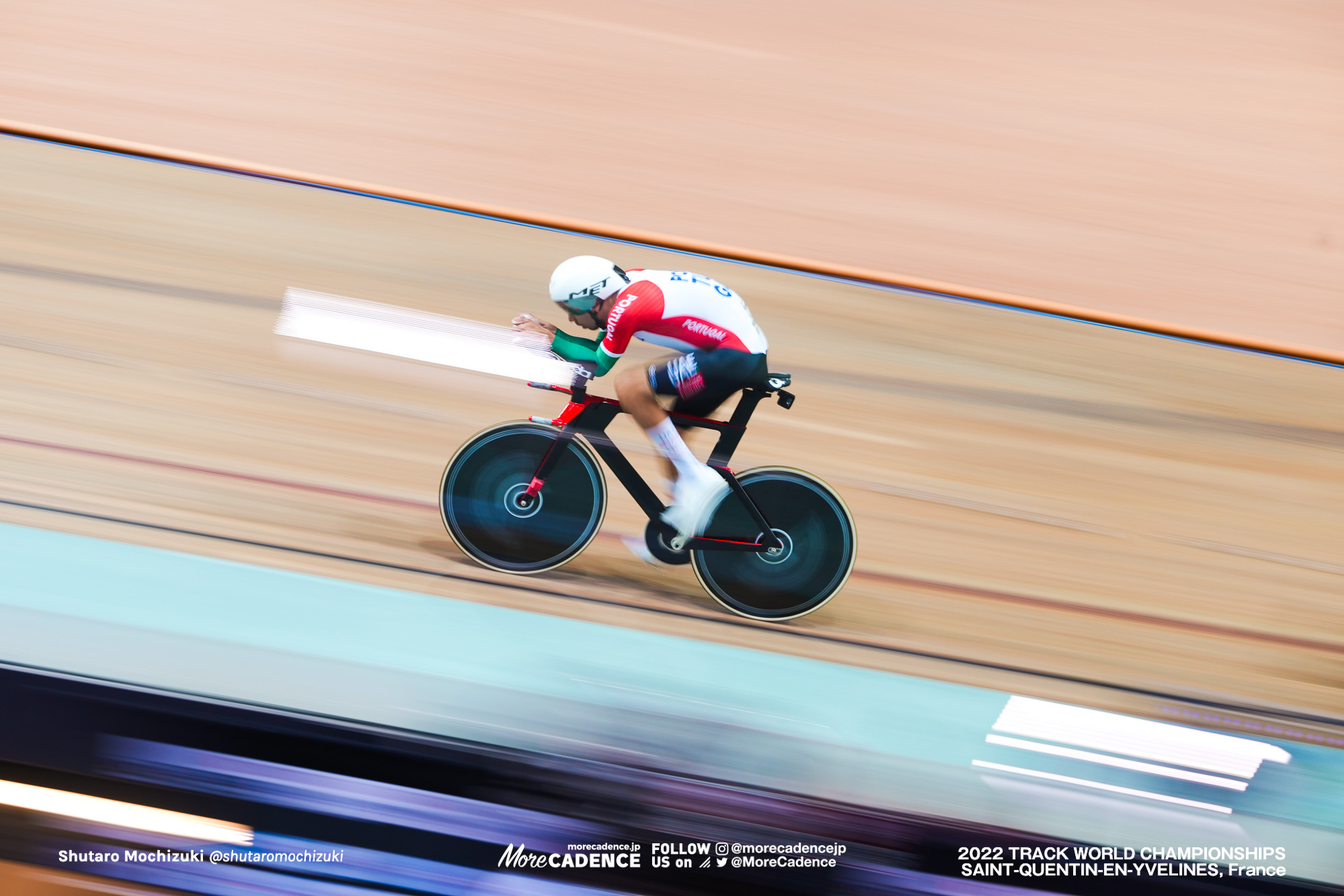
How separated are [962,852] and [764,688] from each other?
1.42ft

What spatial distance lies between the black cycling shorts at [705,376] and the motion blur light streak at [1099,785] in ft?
2.35

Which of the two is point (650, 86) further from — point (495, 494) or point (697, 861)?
point (697, 861)

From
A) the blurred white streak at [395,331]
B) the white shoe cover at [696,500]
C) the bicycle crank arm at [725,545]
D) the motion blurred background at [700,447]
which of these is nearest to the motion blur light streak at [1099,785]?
the motion blurred background at [700,447]

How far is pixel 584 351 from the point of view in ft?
5.15

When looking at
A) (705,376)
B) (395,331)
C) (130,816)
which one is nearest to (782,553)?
(705,376)

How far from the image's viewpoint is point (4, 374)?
7.48 ft

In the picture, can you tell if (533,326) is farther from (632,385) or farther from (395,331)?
(395,331)

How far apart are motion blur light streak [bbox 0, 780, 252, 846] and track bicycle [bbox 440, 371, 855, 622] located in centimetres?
60

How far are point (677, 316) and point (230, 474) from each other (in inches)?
44.6

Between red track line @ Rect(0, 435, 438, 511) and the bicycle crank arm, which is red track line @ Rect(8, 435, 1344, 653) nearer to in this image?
red track line @ Rect(0, 435, 438, 511)

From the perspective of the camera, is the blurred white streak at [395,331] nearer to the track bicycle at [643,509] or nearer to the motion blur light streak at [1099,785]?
the track bicycle at [643,509]

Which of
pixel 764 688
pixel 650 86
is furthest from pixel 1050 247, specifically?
pixel 764 688

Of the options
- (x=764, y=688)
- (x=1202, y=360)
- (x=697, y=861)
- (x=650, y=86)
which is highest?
(x=650, y=86)

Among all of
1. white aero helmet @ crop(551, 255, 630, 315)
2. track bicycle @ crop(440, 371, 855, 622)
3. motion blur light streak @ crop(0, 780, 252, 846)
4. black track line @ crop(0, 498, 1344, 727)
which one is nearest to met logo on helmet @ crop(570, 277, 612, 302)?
white aero helmet @ crop(551, 255, 630, 315)
